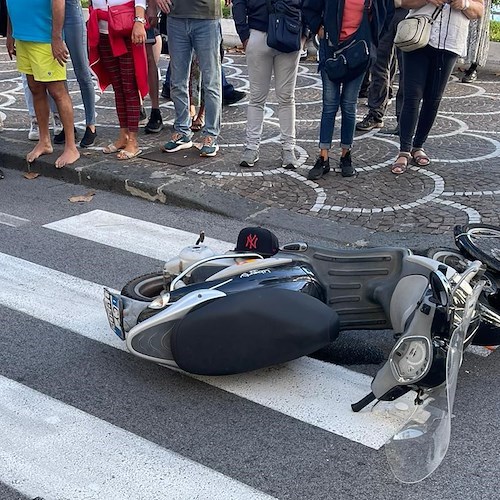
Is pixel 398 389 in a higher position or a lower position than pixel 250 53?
lower

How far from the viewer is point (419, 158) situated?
651 cm

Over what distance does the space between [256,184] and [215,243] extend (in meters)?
1.13

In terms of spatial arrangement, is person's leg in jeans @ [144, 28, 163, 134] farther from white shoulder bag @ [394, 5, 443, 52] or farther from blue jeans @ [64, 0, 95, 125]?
white shoulder bag @ [394, 5, 443, 52]

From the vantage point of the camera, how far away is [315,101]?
9039 mm

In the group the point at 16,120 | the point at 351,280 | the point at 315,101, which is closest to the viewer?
the point at 351,280

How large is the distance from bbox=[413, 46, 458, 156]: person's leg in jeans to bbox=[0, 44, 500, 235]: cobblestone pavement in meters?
0.42

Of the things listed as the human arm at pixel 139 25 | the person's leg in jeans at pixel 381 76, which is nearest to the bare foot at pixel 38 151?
the human arm at pixel 139 25

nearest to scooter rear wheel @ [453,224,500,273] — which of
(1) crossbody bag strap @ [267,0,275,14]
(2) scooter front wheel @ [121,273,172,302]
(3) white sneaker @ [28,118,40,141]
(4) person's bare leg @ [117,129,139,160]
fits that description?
(2) scooter front wheel @ [121,273,172,302]

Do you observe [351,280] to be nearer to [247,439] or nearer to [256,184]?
[247,439]

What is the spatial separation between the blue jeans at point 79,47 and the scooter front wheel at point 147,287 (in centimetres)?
375

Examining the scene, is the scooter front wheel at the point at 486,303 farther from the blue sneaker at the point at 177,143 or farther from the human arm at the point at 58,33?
the human arm at the point at 58,33

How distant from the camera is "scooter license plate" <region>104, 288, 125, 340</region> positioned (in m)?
3.44

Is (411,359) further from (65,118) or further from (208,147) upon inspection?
(65,118)

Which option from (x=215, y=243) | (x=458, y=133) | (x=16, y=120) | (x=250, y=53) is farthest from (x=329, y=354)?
(x=16, y=120)
